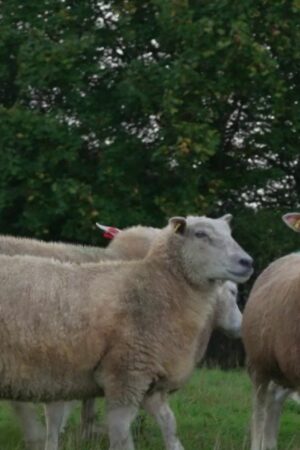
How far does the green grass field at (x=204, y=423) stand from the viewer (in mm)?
10852

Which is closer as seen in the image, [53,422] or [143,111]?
[53,422]

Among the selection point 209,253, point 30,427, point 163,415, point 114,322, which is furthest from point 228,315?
point 114,322

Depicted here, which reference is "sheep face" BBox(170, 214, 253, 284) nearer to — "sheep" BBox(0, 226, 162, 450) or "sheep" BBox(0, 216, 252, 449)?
"sheep" BBox(0, 216, 252, 449)

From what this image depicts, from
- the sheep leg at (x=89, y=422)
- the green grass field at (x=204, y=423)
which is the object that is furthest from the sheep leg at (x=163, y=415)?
the sheep leg at (x=89, y=422)

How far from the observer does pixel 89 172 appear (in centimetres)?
2055

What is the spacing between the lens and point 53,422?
33.3 feet

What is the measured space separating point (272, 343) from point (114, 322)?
1.84 metres

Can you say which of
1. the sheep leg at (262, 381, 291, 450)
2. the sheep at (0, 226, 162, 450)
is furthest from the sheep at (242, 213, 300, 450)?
the sheep at (0, 226, 162, 450)

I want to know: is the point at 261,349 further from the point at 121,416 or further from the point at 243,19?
the point at 243,19

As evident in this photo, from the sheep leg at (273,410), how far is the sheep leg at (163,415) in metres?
2.11

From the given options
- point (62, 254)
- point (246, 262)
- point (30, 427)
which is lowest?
point (30, 427)

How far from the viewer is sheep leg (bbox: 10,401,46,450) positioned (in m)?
10.6

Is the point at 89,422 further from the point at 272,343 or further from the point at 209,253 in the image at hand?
the point at 209,253

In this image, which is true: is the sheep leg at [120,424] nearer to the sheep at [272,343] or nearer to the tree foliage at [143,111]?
the sheep at [272,343]
